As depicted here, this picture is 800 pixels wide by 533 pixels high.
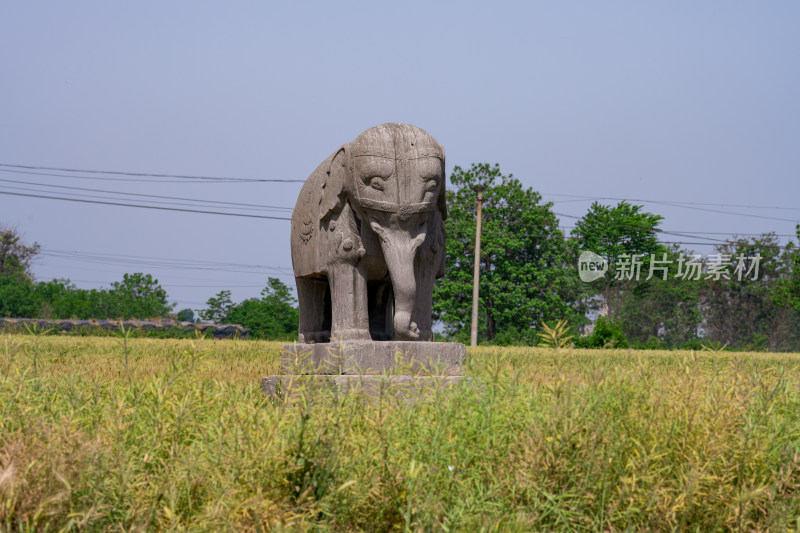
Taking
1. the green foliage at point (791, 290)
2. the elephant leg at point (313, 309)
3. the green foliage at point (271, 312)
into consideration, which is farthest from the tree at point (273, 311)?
the elephant leg at point (313, 309)

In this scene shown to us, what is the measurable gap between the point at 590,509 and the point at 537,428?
37 centimetres

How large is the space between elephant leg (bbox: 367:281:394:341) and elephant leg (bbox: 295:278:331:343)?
1.65 ft

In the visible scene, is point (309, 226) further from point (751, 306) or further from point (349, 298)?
point (751, 306)

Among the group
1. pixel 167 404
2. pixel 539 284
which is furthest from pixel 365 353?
pixel 539 284

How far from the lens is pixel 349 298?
643cm

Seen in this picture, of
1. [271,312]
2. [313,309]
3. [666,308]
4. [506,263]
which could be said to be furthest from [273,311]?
[313,309]

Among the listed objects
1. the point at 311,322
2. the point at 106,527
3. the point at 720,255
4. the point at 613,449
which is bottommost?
the point at 106,527

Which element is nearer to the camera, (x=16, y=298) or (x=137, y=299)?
(x=16, y=298)

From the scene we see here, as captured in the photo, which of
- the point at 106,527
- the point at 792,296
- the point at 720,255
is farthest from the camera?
the point at 720,255

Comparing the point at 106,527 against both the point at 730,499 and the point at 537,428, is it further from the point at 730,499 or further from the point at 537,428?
the point at 730,499

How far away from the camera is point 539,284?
3241cm

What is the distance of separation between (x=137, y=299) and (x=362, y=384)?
50.0 meters

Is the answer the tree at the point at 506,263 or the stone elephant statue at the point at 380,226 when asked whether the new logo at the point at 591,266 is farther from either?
the stone elephant statue at the point at 380,226

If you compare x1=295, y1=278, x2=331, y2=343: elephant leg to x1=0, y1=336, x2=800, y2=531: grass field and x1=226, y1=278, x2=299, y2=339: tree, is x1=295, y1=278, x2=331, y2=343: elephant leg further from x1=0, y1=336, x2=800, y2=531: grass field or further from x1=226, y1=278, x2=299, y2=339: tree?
x1=226, y1=278, x2=299, y2=339: tree
